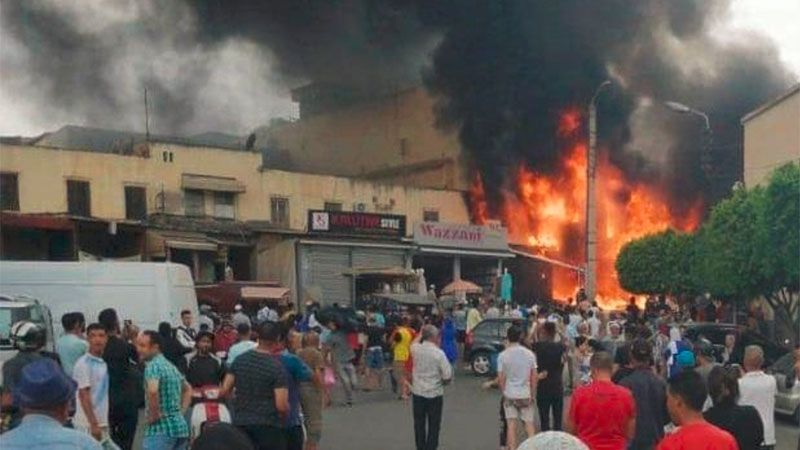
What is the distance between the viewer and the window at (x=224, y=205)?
40344 millimetres

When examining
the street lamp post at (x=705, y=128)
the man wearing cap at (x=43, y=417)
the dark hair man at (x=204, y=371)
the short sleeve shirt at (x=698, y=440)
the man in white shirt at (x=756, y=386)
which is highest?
the street lamp post at (x=705, y=128)

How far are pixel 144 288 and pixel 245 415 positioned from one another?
11.8 meters

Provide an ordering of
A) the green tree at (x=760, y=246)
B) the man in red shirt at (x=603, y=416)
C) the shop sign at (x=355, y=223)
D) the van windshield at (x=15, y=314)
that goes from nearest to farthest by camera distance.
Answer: the man in red shirt at (x=603, y=416)
the van windshield at (x=15, y=314)
the green tree at (x=760, y=246)
the shop sign at (x=355, y=223)

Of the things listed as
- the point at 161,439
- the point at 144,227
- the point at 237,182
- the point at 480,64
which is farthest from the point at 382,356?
the point at 480,64

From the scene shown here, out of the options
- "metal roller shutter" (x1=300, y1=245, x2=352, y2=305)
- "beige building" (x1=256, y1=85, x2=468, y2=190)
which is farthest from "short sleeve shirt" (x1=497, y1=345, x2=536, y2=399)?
"beige building" (x1=256, y1=85, x2=468, y2=190)

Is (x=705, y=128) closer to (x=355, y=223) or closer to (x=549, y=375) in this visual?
(x=355, y=223)

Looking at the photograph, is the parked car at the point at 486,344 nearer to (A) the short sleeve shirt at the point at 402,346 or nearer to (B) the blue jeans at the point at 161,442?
(A) the short sleeve shirt at the point at 402,346

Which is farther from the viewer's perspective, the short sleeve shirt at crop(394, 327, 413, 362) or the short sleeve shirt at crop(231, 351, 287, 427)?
the short sleeve shirt at crop(394, 327, 413, 362)

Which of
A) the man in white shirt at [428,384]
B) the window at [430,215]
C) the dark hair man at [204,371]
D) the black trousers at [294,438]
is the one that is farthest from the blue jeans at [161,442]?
the window at [430,215]

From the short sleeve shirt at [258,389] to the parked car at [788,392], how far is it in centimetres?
942

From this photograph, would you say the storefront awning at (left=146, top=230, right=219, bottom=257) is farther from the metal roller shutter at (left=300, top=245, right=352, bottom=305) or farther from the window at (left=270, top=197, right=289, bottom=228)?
the window at (left=270, top=197, right=289, bottom=228)

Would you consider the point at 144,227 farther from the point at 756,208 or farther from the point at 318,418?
the point at 318,418

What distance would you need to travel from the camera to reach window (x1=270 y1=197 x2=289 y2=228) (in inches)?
1665

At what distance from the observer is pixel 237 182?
4097 centimetres
